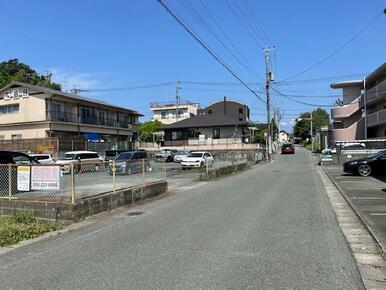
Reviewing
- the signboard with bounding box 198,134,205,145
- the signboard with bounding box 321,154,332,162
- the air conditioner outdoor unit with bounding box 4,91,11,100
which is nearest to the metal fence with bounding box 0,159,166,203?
the signboard with bounding box 321,154,332,162

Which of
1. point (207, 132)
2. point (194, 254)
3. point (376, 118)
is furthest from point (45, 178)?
point (207, 132)

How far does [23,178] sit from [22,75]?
66.4 m

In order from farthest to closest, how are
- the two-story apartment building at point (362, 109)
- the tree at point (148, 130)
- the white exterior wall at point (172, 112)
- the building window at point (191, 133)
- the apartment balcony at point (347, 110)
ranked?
the white exterior wall at point (172, 112) < the tree at point (148, 130) < the building window at point (191, 133) < the apartment balcony at point (347, 110) < the two-story apartment building at point (362, 109)

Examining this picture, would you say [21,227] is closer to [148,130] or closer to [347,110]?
[347,110]

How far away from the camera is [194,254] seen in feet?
24.0

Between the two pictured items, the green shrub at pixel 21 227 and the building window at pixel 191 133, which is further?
the building window at pixel 191 133

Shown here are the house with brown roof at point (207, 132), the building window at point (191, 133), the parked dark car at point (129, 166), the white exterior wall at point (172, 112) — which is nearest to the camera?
the parked dark car at point (129, 166)

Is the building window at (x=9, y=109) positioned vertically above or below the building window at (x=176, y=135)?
above

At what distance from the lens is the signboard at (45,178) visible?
11.5m

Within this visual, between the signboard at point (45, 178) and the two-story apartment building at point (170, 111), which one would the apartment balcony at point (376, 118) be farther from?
the two-story apartment building at point (170, 111)

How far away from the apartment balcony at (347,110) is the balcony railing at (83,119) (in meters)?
29.6

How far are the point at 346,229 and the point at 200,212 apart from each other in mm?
3945

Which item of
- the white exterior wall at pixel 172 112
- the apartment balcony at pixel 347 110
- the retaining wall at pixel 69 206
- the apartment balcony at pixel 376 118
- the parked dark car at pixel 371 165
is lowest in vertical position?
the retaining wall at pixel 69 206

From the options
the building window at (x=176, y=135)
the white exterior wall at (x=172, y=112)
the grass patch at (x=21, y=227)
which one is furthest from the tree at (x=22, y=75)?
the grass patch at (x=21, y=227)
